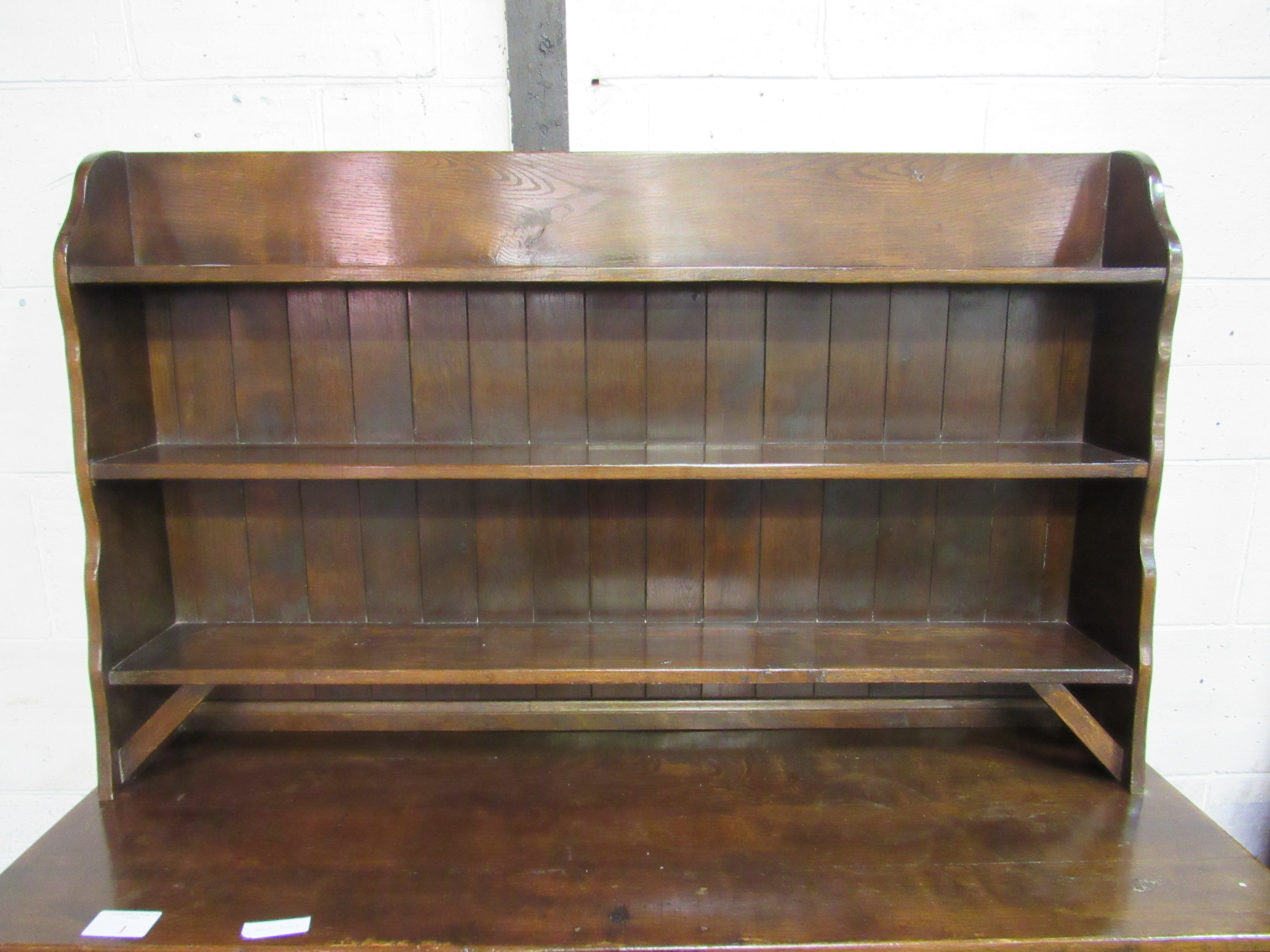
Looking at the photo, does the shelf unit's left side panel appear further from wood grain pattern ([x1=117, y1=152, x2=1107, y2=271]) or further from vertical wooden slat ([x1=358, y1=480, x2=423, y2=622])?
vertical wooden slat ([x1=358, y1=480, x2=423, y2=622])

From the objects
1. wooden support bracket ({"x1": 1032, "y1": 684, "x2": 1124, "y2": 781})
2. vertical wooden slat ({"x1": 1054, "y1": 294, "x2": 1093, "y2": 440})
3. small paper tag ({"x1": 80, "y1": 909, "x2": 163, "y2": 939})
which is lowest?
small paper tag ({"x1": 80, "y1": 909, "x2": 163, "y2": 939})

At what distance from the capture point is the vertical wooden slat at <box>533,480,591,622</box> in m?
1.59

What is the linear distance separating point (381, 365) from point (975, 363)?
1.22 metres

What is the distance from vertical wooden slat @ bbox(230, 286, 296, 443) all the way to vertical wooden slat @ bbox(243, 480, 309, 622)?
112mm

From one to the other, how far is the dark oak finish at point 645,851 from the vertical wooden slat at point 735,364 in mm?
673

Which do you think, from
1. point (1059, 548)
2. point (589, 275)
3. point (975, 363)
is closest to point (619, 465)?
point (589, 275)

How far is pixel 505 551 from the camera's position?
1604 mm

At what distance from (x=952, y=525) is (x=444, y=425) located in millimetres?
1094

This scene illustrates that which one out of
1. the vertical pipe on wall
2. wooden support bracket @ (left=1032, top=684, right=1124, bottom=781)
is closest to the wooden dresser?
wooden support bracket @ (left=1032, top=684, right=1124, bottom=781)

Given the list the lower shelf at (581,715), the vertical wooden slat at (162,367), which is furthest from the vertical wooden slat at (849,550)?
the vertical wooden slat at (162,367)

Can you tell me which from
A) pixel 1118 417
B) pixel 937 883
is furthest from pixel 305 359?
pixel 1118 417

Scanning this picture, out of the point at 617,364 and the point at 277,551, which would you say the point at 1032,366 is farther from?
the point at 277,551

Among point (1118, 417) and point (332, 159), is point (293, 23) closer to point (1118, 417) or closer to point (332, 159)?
point (332, 159)

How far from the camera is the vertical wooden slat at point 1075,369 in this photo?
152 cm
